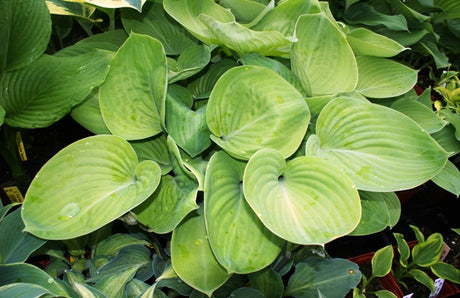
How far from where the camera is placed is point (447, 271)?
1.07 metres

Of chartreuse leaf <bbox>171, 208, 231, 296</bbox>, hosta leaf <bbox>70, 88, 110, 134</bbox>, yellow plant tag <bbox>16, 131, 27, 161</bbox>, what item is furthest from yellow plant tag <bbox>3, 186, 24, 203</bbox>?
chartreuse leaf <bbox>171, 208, 231, 296</bbox>

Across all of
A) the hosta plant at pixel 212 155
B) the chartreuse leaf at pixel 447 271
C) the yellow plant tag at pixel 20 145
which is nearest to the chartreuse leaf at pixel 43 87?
the hosta plant at pixel 212 155

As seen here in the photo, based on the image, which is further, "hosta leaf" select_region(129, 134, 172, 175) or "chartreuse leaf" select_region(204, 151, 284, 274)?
"hosta leaf" select_region(129, 134, 172, 175)

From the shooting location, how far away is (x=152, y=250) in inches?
38.6

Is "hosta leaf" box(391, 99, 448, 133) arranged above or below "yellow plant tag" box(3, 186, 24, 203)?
above

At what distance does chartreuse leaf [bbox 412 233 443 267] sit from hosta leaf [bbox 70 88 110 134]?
863 millimetres

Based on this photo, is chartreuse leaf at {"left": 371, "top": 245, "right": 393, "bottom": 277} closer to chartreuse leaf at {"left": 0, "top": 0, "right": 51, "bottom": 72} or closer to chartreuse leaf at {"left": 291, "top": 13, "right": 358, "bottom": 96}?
chartreuse leaf at {"left": 291, "top": 13, "right": 358, "bottom": 96}

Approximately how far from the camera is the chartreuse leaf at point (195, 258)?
0.72 metres

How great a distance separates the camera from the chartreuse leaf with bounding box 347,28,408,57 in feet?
2.95

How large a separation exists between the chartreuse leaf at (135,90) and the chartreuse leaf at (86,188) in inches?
2.5

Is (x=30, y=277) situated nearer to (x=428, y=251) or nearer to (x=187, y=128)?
(x=187, y=128)

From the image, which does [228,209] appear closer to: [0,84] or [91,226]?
[91,226]

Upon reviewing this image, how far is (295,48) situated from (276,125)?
178 millimetres

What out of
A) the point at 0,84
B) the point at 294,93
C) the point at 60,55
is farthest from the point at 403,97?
the point at 0,84
